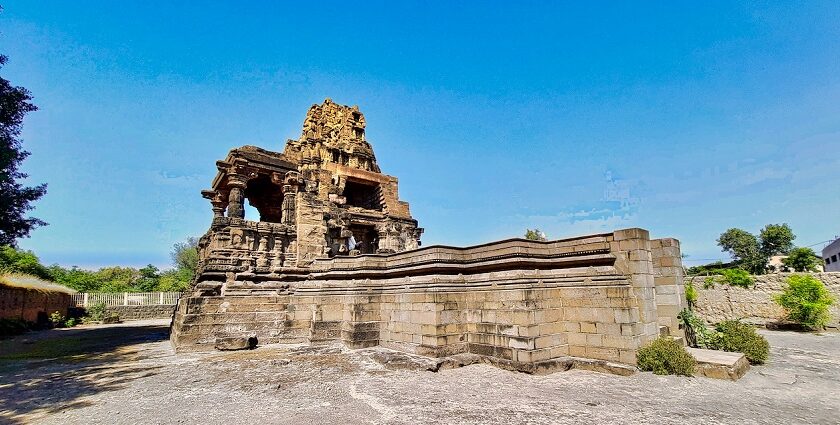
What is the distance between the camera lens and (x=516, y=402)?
530cm

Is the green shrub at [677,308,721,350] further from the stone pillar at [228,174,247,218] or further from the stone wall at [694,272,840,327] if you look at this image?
the stone pillar at [228,174,247,218]

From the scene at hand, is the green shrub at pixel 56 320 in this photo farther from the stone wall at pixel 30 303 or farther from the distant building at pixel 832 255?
the distant building at pixel 832 255

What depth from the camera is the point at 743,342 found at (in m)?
7.32

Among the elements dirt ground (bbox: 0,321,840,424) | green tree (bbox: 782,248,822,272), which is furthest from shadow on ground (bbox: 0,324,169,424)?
green tree (bbox: 782,248,822,272)

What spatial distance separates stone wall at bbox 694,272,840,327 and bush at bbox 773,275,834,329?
15.7 inches

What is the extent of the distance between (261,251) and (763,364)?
557 inches

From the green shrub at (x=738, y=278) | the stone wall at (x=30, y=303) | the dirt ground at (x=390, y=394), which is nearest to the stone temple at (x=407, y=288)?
the dirt ground at (x=390, y=394)

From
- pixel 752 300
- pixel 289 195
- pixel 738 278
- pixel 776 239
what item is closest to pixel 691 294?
pixel 738 278

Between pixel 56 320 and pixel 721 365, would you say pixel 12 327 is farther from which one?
pixel 721 365

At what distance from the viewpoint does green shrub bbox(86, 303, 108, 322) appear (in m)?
24.1

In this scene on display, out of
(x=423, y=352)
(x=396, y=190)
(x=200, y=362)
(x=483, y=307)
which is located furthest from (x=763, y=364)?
(x=396, y=190)

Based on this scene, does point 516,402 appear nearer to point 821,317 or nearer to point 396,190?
point 821,317

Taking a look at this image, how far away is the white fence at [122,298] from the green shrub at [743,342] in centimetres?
2708

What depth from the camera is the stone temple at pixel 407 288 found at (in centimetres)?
726
